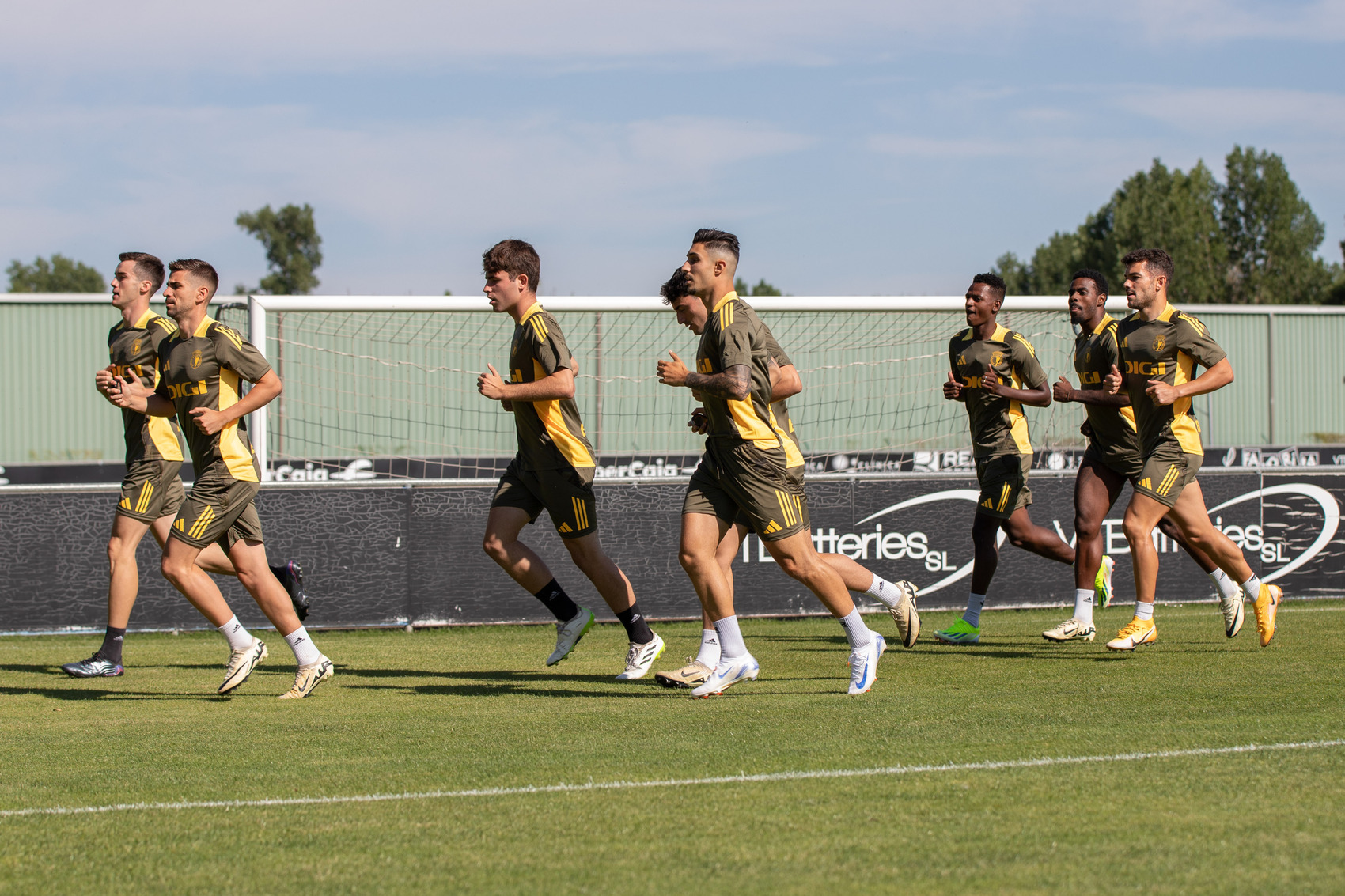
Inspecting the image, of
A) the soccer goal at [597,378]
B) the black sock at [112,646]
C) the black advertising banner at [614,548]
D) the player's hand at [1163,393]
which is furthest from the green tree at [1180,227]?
the black sock at [112,646]

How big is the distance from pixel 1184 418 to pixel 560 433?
382 centimetres

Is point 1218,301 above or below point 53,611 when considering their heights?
above

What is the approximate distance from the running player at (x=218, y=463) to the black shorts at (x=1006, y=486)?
4413 mm

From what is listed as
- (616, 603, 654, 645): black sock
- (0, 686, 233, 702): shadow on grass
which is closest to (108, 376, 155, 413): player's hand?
(0, 686, 233, 702): shadow on grass

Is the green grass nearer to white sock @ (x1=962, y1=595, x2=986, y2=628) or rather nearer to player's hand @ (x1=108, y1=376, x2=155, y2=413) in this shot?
white sock @ (x1=962, y1=595, x2=986, y2=628)

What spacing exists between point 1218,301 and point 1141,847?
8059 centimetres

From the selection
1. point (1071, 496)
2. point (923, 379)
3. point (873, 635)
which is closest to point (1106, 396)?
point (873, 635)

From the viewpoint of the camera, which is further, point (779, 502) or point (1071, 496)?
point (1071, 496)

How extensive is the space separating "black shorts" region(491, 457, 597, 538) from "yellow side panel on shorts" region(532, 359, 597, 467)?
0.16 feet

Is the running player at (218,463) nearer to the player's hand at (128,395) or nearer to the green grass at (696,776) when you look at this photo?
the player's hand at (128,395)

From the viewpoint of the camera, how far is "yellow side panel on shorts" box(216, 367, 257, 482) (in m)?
7.06

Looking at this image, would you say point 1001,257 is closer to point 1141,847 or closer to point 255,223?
point 255,223

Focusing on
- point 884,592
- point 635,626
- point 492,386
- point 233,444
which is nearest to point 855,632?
point 884,592

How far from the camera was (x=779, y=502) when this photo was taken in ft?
21.4
